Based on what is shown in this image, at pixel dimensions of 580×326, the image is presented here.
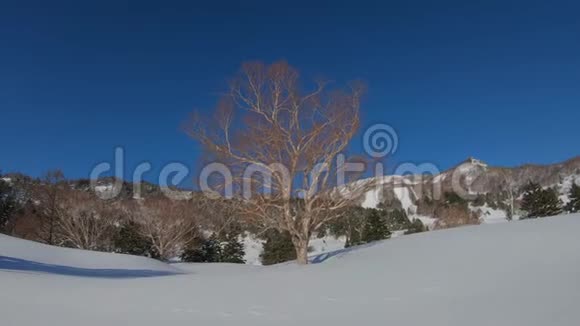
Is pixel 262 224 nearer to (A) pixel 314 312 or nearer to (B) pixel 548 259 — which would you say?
(B) pixel 548 259

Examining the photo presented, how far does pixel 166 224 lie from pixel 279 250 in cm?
1333

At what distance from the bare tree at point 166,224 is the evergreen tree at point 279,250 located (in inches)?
391

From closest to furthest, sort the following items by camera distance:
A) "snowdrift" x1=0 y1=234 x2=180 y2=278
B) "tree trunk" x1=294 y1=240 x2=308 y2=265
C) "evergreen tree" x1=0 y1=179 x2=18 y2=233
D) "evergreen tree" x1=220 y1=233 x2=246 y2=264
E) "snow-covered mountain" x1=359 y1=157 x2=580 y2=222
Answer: "tree trunk" x1=294 y1=240 x2=308 y2=265 < "snowdrift" x1=0 y1=234 x2=180 y2=278 < "evergreen tree" x1=220 y1=233 x2=246 y2=264 < "evergreen tree" x1=0 y1=179 x2=18 y2=233 < "snow-covered mountain" x1=359 y1=157 x2=580 y2=222

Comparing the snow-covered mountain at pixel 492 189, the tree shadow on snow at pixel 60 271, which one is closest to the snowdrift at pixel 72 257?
the tree shadow on snow at pixel 60 271

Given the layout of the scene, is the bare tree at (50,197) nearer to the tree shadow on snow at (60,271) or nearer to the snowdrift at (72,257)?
the snowdrift at (72,257)

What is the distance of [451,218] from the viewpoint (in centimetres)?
5566

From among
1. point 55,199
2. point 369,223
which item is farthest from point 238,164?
point 369,223

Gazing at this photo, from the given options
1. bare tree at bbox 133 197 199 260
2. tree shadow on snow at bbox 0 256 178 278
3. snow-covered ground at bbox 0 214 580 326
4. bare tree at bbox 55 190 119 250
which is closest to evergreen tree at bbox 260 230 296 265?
bare tree at bbox 133 197 199 260

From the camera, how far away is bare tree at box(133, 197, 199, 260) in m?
36.6

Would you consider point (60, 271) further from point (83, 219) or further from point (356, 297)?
point (83, 219)

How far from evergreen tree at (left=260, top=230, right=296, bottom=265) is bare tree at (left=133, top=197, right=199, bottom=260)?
9.93 m

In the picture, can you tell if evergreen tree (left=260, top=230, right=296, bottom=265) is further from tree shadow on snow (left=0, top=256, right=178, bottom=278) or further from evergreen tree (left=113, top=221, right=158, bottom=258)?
tree shadow on snow (left=0, top=256, right=178, bottom=278)

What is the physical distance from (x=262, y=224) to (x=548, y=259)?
999 centimetres

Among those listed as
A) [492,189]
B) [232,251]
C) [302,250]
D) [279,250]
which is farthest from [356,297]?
[492,189]
